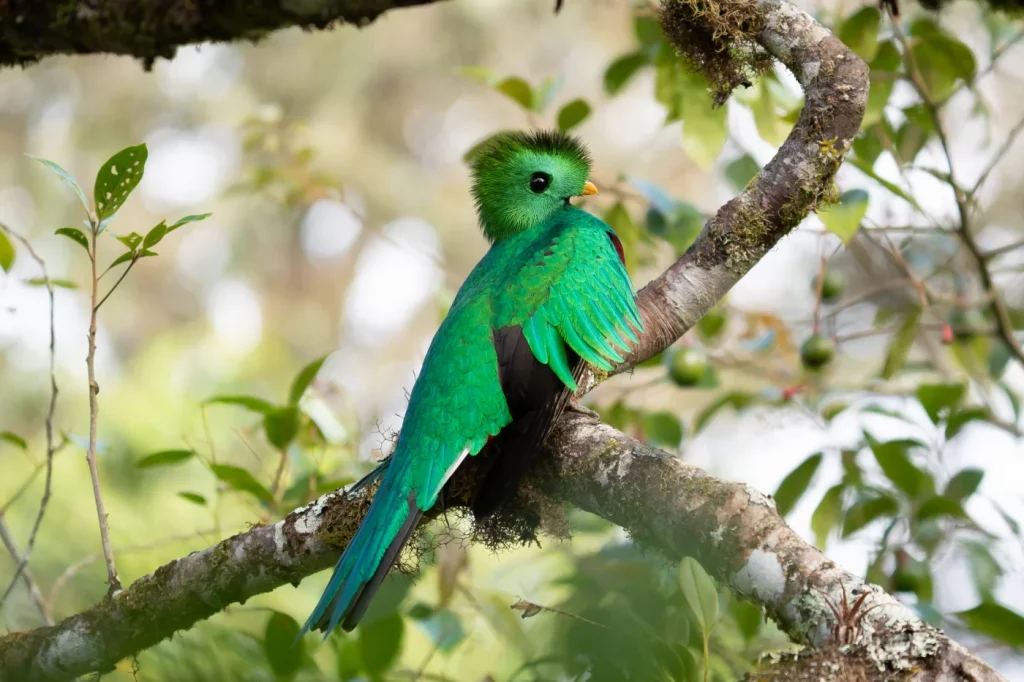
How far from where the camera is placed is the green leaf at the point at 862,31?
307 centimetres

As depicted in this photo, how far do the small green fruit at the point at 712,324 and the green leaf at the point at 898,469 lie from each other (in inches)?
32.8

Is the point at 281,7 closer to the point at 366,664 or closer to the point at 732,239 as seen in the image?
the point at 732,239

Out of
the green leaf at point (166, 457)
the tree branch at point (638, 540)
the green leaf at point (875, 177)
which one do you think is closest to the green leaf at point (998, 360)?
the green leaf at point (875, 177)

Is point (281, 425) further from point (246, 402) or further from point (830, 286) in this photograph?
point (830, 286)

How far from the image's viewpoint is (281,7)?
2857 mm

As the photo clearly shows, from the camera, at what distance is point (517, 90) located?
11.1 ft

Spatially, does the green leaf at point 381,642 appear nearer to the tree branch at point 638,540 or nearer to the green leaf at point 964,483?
the tree branch at point 638,540

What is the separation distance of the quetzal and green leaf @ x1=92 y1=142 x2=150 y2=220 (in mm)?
814

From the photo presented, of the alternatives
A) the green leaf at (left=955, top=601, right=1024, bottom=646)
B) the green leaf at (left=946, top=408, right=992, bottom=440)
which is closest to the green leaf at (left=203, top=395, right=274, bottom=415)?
the green leaf at (left=955, top=601, right=1024, bottom=646)

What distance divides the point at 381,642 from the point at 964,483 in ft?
5.98

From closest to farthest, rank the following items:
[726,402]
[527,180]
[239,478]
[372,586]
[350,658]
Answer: [372,586], [239,478], [350,658], [527,180], [726,402]

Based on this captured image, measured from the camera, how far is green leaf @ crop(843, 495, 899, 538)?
3014 millimetres

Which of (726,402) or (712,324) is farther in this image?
(712,324)

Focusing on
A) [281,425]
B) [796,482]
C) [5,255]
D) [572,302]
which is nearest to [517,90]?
[572,302]
